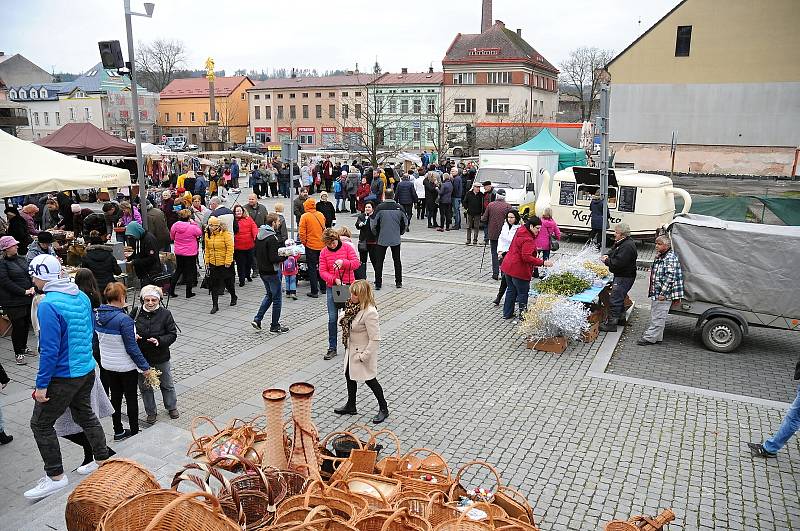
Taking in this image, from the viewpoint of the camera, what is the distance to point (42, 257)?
17.9 ft

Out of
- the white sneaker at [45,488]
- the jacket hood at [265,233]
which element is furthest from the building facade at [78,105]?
the white sneaker at [45,488]

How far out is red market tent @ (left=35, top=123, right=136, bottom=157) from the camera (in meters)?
18.5

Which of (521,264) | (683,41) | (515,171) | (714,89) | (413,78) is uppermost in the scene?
(413,78)

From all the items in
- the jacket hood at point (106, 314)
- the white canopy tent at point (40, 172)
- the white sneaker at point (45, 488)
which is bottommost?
the white sneaker at point (45, 488)

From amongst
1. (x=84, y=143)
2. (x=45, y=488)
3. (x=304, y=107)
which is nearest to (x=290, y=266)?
(x=45, y=488)

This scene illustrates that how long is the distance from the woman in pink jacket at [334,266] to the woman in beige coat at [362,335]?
1.96 metres

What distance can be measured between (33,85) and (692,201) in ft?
261

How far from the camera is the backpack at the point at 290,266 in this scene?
12.0 m

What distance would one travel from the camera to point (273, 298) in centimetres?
1004

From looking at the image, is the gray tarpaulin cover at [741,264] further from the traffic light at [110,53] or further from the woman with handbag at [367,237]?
the traffic light at [110,53]

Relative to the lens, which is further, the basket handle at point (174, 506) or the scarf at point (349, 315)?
the scarf at point (349, 315)

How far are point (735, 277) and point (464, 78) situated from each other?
64.5 meters

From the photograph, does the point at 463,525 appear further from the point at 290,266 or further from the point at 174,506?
the point at 290,266

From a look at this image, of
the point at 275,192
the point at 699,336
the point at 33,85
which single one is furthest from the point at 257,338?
the point at 33,85
